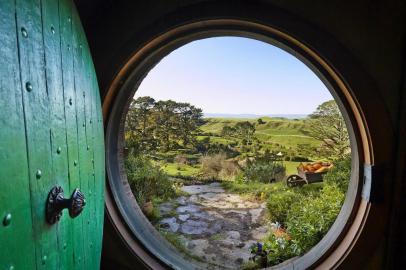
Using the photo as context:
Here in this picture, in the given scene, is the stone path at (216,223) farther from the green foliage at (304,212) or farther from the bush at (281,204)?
the green foliage at (304,212)

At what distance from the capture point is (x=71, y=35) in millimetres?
1020

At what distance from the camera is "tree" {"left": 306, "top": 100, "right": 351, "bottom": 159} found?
16.7ft

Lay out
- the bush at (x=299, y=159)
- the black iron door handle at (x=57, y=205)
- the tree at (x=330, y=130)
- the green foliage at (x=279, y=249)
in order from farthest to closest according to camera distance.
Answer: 1. the bush at (x=299, y=159)
2. the tree at (x=330, y=130)
3. the green foliage at (x=279, y=249)
4. the black iron door handle at (x=57, y=205)

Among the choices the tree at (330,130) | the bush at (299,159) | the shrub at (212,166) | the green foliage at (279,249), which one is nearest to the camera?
the green foliage at (279,249)

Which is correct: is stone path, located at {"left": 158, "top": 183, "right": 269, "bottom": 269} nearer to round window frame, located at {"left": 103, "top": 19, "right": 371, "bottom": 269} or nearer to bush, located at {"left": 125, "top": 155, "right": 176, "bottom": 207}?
bush, located at {"left": 125, "top": 155, "right": 176, "bottom": 207}

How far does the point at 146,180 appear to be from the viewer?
503 cm

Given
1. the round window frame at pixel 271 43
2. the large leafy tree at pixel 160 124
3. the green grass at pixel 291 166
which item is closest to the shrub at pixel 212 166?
the large leafy tree at pixel 160 124

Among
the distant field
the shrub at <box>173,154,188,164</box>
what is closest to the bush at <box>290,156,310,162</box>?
the distant field

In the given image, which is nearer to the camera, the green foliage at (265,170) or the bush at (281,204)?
the bush at (281,204)

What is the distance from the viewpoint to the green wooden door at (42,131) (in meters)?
→ 0.60

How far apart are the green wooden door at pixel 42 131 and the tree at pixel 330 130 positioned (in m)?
4.83

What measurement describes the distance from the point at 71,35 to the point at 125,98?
95cm

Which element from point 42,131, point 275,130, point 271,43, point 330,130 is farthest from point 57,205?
point 275,130

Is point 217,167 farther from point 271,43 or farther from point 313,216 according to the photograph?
point 271,43
